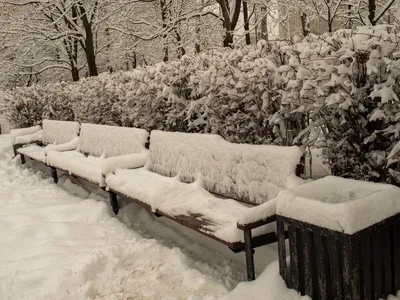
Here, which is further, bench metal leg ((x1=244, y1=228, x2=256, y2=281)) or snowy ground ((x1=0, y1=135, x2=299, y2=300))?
snowy ground ((x1=0, y1=135, x2=299, y2=300))

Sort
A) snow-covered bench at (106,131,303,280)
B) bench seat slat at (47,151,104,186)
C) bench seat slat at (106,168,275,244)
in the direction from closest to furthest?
snow-covered bench at (106,131,303,280), bench seat slat at (106,168,275,244), bench seat slat at (47,151,104,186)

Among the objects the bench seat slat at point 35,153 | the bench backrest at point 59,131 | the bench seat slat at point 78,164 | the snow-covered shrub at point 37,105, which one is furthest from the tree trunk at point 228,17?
the bench seat slat at point 35,153

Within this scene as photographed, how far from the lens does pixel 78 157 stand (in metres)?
7.55

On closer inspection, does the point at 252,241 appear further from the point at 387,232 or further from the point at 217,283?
the point at 387,232

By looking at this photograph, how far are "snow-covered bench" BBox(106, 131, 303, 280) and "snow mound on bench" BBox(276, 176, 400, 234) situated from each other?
390 mm

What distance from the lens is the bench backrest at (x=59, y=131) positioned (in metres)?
9.18

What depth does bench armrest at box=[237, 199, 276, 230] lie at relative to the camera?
3.17 m

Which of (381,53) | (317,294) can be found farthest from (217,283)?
(381,53)

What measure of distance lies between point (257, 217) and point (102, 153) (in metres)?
4.96

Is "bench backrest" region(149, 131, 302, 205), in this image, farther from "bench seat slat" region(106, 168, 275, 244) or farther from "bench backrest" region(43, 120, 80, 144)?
"bench backrest" region(43, 120, 80, 144)

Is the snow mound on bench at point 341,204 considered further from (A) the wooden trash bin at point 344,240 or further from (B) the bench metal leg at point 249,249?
(B) the bench metal leg at point 249,249

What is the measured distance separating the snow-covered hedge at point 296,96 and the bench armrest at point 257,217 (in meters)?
0.73

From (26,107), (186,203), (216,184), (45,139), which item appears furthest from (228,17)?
(186,203)

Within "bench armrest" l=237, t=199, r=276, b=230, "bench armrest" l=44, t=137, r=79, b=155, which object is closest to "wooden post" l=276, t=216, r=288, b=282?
"bench armrest" l=237, t=199, r=276, b=230
